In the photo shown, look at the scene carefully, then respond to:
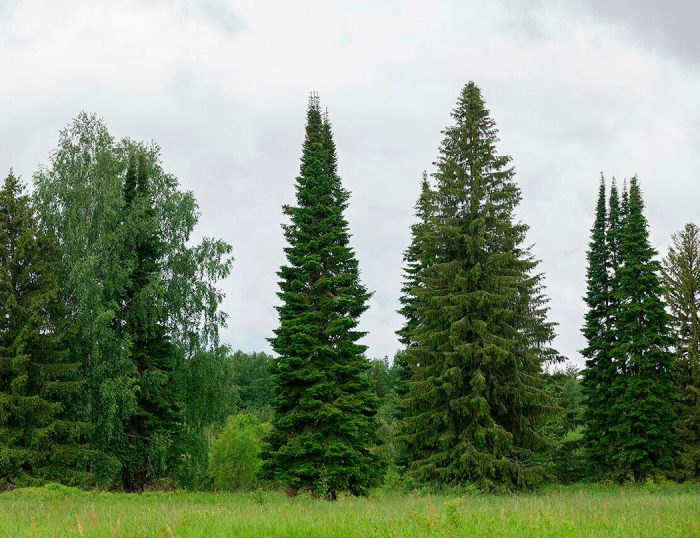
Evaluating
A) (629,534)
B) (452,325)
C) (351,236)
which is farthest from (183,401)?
(629,534)

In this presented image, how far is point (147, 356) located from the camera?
31.4 metres

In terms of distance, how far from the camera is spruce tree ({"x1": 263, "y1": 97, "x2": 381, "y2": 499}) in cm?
2647

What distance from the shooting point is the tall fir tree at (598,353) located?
1666 inches

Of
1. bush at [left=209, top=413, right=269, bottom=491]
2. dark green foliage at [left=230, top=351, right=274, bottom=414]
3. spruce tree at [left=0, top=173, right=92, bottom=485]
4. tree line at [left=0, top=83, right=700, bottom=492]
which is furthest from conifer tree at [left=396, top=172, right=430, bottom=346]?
dark green foliage at [left=230, top=351, right=274, bottom=414]

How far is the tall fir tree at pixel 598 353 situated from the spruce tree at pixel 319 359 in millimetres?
19651

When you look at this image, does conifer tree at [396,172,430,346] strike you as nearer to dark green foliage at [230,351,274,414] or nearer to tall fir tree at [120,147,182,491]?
tall fir tree at [120,147,182,491]

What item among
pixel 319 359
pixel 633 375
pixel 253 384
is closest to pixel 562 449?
pixel 633 375

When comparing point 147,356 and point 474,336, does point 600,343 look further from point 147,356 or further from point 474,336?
point 147,356

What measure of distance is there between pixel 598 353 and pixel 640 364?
187 inches

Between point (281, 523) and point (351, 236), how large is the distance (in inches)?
840

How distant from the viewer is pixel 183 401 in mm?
33812

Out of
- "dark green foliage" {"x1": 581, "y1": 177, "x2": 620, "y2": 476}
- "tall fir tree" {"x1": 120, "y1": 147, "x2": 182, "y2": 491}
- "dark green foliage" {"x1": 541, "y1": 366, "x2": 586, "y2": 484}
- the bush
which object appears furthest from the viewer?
the bush

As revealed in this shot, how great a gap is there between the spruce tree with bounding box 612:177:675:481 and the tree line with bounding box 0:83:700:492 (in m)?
7.87

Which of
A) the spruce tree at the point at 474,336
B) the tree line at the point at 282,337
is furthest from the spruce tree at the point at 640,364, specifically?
the spruce tree at the point at 474,336
